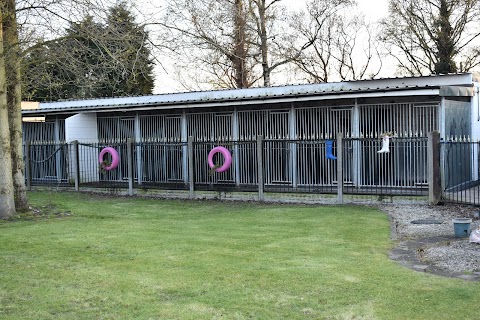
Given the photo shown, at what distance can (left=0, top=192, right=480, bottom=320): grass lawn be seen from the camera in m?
5.66

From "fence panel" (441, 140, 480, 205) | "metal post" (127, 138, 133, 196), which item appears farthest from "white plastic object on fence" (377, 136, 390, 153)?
"metal post" (127, 138, 133, 196)

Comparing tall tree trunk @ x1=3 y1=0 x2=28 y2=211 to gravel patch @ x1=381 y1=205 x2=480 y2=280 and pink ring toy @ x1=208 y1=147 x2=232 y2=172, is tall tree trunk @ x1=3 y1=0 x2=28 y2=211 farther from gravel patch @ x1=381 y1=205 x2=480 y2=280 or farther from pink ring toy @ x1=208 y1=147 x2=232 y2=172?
gravel patch @ x1=381 y1=205 x2=480 y2=280

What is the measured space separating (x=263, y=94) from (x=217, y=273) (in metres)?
12.1

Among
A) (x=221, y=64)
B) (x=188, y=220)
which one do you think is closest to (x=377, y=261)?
(x=188, y=220)

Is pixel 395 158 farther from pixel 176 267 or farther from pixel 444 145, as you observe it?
pixel 176 267

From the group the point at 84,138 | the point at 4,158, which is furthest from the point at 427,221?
the point at 84,138

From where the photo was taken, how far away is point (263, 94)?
1866 cm

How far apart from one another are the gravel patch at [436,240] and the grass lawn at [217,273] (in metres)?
0.35

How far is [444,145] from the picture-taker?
1412 centimetres

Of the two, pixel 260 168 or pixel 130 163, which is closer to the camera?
pixel 260 168

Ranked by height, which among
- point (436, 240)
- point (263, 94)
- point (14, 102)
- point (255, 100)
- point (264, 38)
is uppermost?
point (264, 38)

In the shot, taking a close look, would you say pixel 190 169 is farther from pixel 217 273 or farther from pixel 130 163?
pixel 217 273

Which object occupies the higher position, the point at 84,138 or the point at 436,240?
the point at 84,138

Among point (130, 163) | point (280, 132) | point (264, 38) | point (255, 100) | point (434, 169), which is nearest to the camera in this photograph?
point (434, 169)
